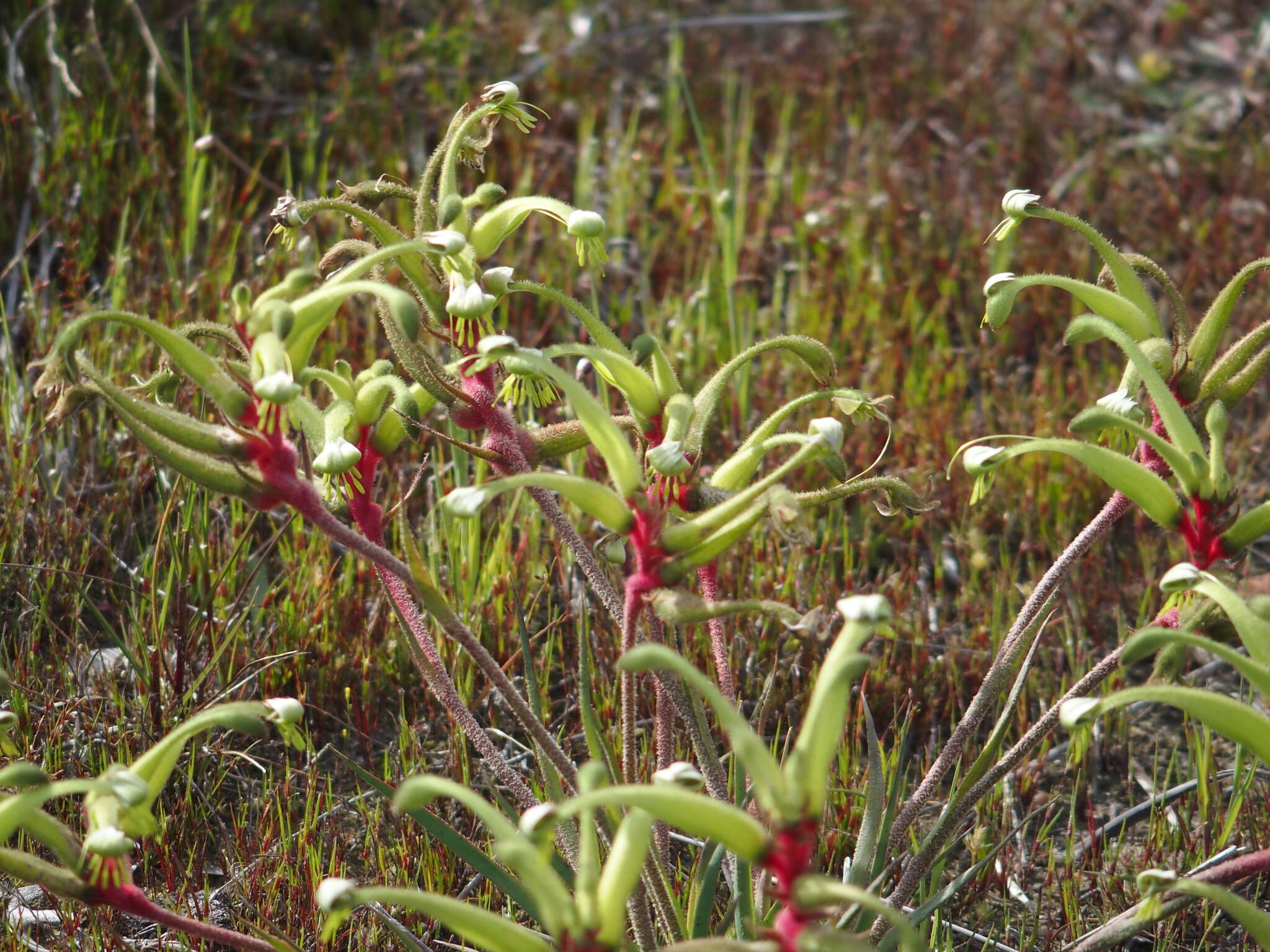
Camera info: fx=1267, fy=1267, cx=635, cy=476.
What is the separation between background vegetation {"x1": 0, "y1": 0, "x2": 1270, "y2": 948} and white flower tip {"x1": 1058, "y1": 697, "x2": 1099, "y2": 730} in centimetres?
87

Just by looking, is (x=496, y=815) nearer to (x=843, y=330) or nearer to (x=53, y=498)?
(x=53, y=498)

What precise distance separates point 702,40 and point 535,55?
845 mm

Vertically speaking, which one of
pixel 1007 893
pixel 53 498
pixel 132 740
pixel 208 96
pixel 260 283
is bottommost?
pixel 1007 893

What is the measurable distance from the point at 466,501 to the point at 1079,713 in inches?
30.0

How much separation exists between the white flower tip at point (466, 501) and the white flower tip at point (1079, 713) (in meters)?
0.73

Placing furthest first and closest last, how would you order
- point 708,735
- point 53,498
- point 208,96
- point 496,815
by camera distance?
point 208,96 → point 53,498 → point 708,735 → point 496,815

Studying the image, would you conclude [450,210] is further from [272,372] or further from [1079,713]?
[1079,713]

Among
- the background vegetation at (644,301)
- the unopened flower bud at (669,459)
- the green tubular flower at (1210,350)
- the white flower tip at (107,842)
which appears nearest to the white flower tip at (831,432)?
the unopened flower bud at (669,459)

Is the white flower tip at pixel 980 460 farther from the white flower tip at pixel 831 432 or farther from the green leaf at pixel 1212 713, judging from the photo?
the green leaf at pixel 1212 713

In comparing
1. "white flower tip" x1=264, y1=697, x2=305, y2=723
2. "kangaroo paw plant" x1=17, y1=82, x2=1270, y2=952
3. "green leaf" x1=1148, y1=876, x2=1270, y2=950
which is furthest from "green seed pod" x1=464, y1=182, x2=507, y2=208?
"green leaf" x1=1148, y1=876, x2=1270, y2=950

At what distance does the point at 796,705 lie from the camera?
2756 millimetres

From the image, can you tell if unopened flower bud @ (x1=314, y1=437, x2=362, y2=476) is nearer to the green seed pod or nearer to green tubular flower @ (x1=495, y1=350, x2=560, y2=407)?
green tubular flower @ (x1=495, y1=350, x2=560, y2=407)

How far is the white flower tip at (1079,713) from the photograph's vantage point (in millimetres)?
1482

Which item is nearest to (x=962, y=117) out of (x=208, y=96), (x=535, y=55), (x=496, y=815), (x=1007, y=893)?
(x=535, y=55)
